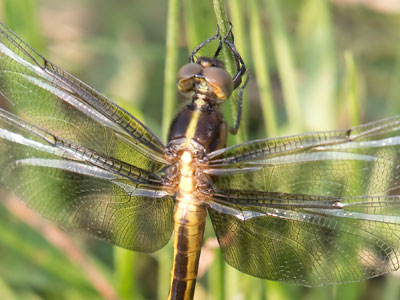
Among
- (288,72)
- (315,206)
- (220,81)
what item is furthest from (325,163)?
(288,72)

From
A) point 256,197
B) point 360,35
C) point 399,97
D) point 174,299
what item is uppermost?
point 360,35

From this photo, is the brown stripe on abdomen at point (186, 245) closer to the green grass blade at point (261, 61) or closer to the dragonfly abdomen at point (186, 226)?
the dragonfly abdomen at point (186, 226)

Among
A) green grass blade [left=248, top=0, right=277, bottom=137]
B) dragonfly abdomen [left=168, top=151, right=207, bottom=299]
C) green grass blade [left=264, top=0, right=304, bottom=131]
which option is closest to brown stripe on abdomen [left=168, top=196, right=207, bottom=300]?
dragonfly abdomen [left=168, top=151, right=207, bottom=299]

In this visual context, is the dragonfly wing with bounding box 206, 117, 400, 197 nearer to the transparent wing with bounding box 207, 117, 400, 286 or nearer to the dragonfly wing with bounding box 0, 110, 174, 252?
the transparent wing with bounding box 207, 117, 400, 286

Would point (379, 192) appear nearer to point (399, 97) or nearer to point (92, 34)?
point (399, 97)

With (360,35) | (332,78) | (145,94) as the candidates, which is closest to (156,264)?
(145,94)

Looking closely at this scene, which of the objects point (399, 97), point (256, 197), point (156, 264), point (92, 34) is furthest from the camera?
point (92, 34)
